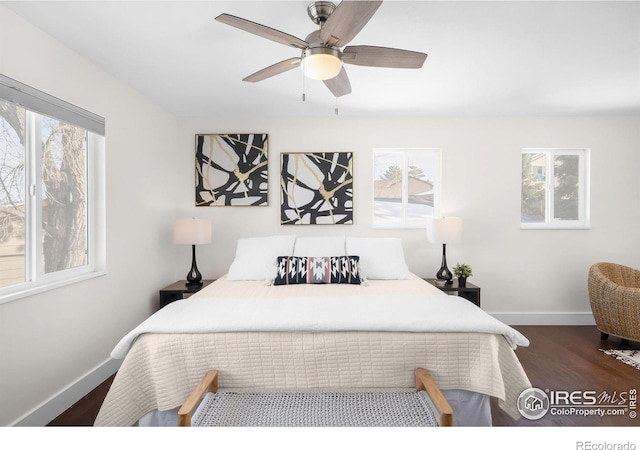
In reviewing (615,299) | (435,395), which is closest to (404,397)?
(435,395)

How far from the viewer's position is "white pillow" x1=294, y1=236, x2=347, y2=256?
3314 millimetres

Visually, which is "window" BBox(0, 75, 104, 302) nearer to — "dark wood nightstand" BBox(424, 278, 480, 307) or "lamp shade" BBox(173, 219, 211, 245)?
"lamp shade" BBox(173, 219, 211, 245)

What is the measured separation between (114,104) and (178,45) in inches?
36.2

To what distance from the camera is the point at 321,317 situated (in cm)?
191

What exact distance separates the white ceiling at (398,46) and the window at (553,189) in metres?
0.59

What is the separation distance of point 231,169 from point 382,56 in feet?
8.02

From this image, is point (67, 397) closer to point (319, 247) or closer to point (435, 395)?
point (319, 247)

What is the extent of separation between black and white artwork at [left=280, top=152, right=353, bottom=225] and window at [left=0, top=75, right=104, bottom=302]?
70.3 inches

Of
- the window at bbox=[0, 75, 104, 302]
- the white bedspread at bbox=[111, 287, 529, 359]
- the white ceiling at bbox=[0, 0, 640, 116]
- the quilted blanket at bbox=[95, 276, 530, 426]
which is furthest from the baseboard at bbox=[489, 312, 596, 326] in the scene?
the window at bbox=[0, 75, 104, 302]

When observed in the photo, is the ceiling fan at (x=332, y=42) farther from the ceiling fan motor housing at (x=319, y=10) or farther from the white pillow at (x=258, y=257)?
the white pillow at (x=258, y=257)

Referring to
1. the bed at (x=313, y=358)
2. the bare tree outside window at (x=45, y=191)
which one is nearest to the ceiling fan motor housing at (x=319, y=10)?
the bed at (x=313, y=358)

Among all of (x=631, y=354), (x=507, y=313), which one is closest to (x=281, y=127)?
(x=507, y=313)

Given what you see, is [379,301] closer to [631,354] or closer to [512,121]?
[631,354]

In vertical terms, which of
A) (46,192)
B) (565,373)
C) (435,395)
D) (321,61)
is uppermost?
A: (321,61)
